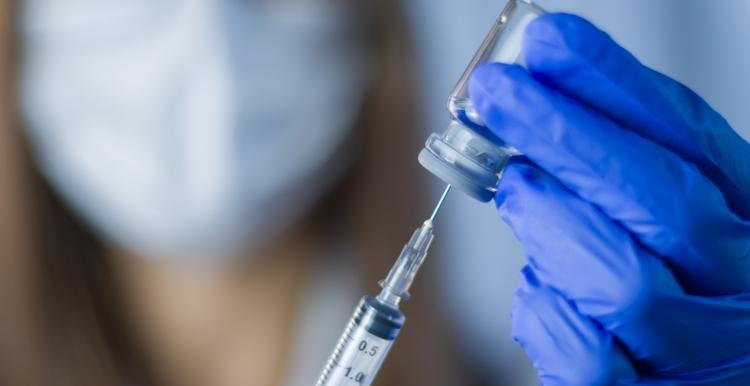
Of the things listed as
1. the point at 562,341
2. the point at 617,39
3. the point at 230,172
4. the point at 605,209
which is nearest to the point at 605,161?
the point at 605,209

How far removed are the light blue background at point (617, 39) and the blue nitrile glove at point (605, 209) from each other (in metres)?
0.70

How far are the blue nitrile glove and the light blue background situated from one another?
701 mm

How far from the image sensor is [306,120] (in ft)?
3.62

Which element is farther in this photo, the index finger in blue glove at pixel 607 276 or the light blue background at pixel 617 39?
the light blue background at pixel 617 39

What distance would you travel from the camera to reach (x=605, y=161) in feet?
2.28

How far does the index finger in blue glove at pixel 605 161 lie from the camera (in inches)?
27.4

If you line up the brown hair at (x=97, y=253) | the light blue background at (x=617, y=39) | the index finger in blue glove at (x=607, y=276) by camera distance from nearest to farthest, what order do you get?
1. the index finger in blue glove at (x=607, y=276)
2. the brown hair at (x=97, y=253)
3. the light blue background at (x=617, y=39)

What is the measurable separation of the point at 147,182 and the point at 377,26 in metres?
0.44

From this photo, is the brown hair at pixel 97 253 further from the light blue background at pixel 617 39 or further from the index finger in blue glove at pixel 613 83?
Result: the index finger in blue glove at pixel 613 83

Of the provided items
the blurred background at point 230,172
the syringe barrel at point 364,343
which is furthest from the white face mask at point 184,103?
the syringe barrel at point 364,343

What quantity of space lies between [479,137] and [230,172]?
0.45 metres

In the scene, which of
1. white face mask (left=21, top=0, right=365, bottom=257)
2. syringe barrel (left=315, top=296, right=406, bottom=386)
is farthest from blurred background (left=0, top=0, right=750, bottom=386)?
syringe barrel (left=315, top=296, right=406, bottom=386)

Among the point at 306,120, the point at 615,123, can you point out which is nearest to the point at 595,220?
the point at 615,123

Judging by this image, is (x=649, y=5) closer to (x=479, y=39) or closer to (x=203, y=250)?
(x=479, y=39)
